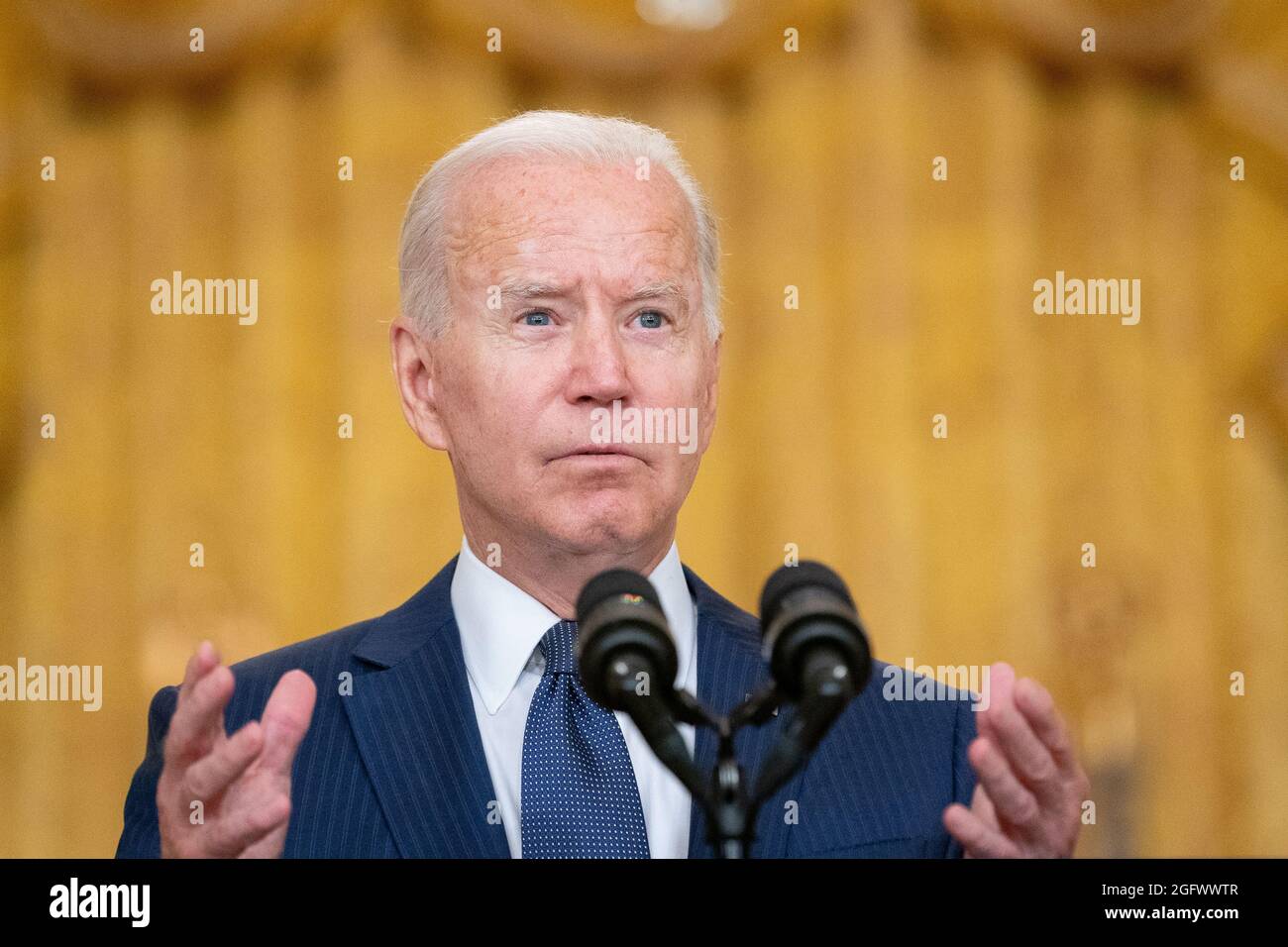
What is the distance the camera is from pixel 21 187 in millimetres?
3770

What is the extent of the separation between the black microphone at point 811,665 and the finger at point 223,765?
565 millimetres

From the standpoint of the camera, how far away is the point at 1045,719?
1.70m

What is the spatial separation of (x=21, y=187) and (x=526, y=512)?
2.22 m

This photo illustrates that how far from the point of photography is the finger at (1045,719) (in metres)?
1.68

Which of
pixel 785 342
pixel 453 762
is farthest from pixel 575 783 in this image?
pixel 785 342

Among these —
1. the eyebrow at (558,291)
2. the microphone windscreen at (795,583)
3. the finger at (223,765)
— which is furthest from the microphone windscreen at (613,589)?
the eyebrow at (558,291)

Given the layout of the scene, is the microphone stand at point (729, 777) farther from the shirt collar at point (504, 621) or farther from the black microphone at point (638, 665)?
the shirt collar at point (504, 621)

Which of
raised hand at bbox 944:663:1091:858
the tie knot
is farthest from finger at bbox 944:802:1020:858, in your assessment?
the tie knot

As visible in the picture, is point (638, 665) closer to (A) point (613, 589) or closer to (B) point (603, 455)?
(A) point (613, 589)

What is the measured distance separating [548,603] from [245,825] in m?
0.63

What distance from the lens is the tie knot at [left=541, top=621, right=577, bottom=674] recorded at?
209cm

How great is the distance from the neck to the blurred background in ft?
5.07

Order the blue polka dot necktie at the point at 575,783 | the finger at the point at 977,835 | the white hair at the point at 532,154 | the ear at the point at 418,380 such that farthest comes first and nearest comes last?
the ear at the point at 418,380
the white hair at the point at 532,154
the blue polka dot necktie at the point at 575,783
the finger at the point at 977,835

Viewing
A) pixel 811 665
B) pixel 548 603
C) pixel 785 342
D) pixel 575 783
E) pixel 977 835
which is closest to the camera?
pixel 811 665
